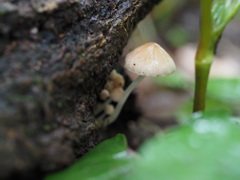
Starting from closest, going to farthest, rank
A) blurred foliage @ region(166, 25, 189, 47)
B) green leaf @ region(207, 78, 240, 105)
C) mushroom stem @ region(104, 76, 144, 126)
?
mushroom stem @ region(104, 76, 144, 126) < green leaf @ region(207, 78, 240, 105) < blurred foliage @ region(166, 25, 189, 47)

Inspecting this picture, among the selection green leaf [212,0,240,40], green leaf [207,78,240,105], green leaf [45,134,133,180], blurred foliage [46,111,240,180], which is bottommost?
green leaf [207,78,240,105]

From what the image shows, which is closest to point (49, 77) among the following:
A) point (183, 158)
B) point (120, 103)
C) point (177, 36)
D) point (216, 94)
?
point (183, 158)

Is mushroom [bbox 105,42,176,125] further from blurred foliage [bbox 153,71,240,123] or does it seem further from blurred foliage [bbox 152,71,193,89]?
blurred foliage [bbox 152,71,193,89]

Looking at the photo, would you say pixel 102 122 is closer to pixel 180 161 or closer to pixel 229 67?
pixel 180 161

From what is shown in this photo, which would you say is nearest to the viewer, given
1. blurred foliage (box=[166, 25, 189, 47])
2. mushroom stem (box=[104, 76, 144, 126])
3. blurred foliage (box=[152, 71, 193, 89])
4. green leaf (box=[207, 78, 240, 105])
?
mushroom stem (box=[104, 76, 144, 126])

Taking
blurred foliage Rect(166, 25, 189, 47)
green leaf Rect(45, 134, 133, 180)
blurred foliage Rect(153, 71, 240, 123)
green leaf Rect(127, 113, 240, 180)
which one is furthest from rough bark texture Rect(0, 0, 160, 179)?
blurred foliage Rect(166, 25, 189, 47)

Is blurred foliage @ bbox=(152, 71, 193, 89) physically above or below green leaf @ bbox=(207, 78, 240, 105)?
below
